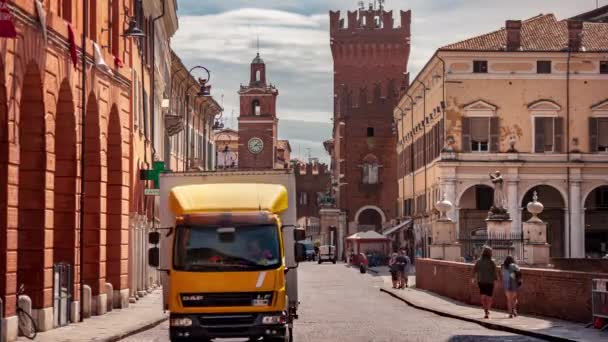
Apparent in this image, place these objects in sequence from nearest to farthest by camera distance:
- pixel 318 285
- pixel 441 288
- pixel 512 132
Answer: pixel 441 288 < pixel 318 285 < pixel 512 132

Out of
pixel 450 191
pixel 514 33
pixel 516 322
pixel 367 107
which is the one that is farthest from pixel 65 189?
pixel 367 107

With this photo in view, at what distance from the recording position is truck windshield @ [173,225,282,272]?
2180 cm

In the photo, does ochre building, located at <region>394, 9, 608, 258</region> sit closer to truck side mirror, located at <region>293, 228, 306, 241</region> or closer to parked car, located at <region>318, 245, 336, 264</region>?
parked car, located at <region>318, 245, 336, 264</region>

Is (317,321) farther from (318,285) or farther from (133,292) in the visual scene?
Answer: (318,285)

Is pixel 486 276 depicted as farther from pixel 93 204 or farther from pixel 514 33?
pixel 514 33

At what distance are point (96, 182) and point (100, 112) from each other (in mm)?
1664

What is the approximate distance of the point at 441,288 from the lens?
4650 centimetres

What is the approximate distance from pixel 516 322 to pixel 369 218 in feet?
283

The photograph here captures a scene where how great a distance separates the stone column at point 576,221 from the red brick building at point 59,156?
1506 inches

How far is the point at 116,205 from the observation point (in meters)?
36.4

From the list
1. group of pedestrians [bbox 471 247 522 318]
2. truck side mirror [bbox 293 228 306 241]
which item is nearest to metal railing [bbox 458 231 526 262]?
group of pedestrians [bbox 471 247 522 318]

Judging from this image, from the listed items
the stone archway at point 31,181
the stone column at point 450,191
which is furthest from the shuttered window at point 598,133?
the stone archway at point 31,181

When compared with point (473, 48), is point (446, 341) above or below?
below

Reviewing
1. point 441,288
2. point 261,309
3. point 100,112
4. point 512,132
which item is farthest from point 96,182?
point 512,132
